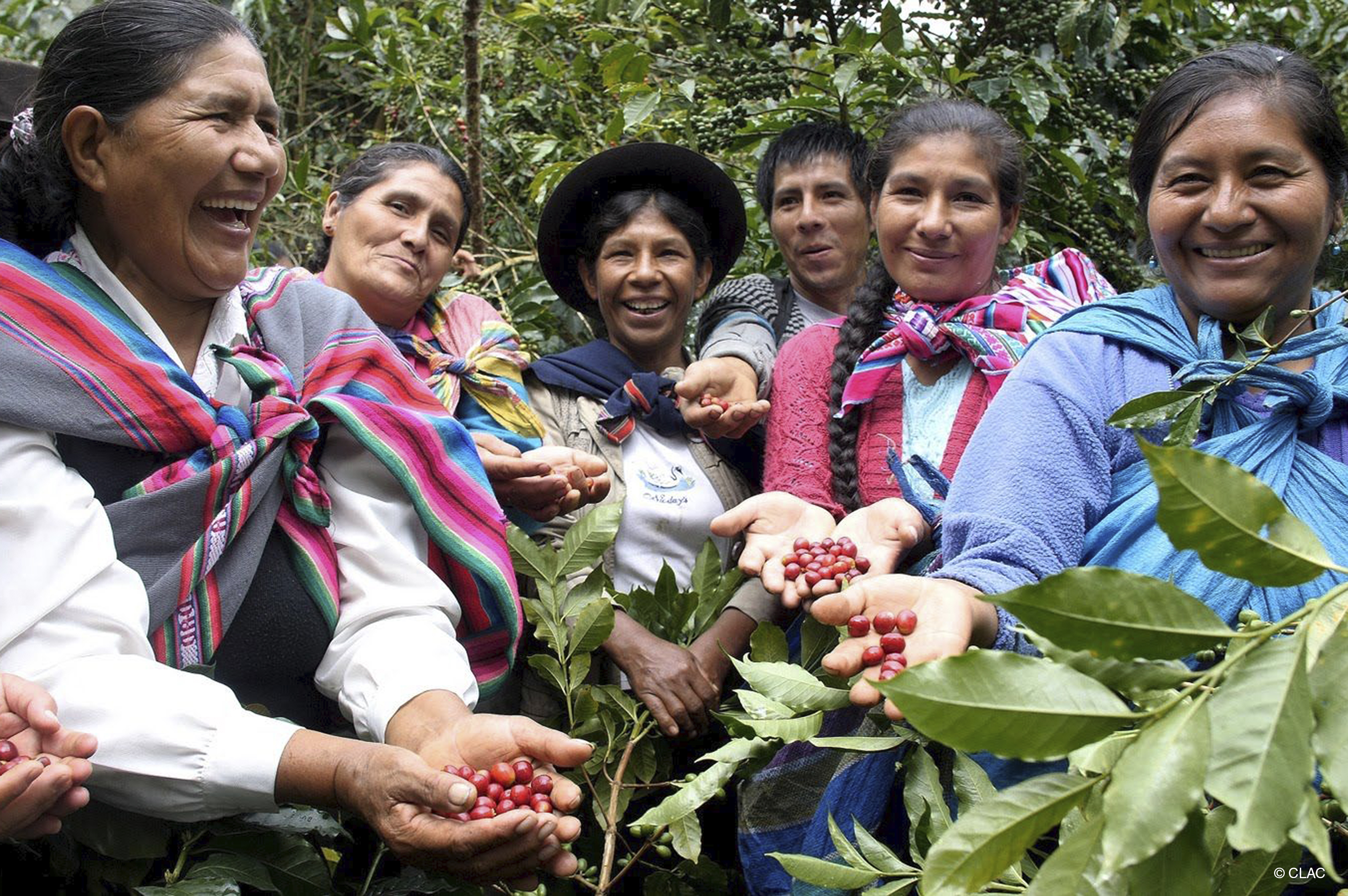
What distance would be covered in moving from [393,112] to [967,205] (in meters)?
3.03

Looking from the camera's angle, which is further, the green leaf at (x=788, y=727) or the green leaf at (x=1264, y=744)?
the green leaf at (x=788, y=727)

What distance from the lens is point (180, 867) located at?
4.50 ft

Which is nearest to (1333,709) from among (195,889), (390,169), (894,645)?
(894,645)

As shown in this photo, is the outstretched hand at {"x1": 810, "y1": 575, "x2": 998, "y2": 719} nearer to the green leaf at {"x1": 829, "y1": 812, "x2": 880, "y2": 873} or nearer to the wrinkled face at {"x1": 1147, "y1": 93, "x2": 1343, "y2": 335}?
the green leaf at {"x1": 829, "y1": 812, "x2": 880, "y2": 873}

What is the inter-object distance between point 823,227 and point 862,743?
172 centimetres

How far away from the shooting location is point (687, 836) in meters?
1.54

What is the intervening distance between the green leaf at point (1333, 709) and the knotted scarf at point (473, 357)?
5.98ft

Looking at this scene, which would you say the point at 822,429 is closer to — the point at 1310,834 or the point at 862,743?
the point at 862,743

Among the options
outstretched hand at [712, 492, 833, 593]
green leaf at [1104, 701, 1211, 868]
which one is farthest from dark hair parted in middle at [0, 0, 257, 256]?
green leaf at [1104, 701, 1211, 868]

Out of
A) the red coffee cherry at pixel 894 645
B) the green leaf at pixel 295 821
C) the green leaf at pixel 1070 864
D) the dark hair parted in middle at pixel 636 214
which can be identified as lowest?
the green leaf at pixel 295 821

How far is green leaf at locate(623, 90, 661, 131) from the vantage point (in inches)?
121

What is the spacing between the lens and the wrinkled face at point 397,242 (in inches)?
103

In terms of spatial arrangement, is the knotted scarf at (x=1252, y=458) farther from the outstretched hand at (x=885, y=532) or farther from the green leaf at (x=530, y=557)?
the green leaf at (x=530, y=557)

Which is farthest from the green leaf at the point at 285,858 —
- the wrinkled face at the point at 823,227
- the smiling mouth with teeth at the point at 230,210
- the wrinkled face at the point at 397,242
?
the wrinkled face at the point at 823,227
